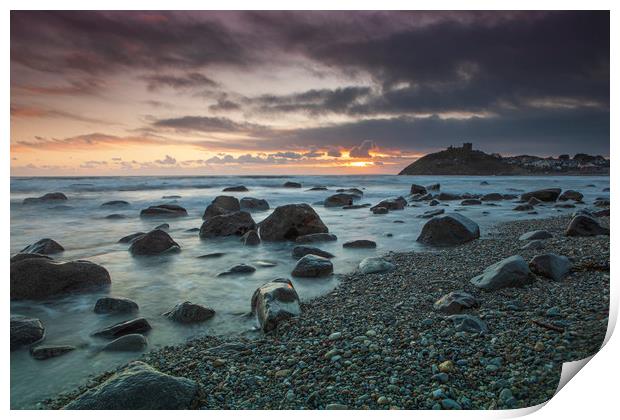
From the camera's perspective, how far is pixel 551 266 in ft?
11.6

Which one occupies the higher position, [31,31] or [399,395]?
[31,31]

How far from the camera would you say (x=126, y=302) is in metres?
3.62

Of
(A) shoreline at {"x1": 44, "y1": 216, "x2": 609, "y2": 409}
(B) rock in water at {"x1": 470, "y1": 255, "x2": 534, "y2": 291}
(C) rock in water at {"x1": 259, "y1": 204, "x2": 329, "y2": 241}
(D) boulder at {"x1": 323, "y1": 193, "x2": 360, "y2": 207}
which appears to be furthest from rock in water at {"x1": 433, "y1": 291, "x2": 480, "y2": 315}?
(D) boulder at {"x1": 323, "y1": 193, "x2": 360, "y2": 207}

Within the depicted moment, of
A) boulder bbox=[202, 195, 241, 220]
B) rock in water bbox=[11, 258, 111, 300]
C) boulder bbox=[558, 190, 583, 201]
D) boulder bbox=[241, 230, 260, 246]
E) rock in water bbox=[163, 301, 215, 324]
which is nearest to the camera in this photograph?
rock in water bbox=[163, 301, 215, 324]

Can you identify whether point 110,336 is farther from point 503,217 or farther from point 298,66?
point 503,217

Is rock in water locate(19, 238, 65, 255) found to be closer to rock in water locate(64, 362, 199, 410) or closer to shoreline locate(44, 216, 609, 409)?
shoreline locate(44, 216, 609, 409)

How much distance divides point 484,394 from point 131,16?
13.3ft

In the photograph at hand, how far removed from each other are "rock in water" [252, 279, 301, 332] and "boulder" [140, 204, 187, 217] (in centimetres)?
737

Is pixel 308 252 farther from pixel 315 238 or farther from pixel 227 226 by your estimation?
Result: pixel 227 226

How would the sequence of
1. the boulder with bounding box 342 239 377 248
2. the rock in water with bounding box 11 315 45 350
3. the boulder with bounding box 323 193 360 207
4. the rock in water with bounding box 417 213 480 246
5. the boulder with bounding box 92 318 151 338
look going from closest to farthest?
the rock in water with bounding box 11 315 45 350
the boulder with bounding box 92 318 151 338
the rock in water with bounding box 417 213 480 246
the boulder with bounding box 342 239 377 248
the boulder with bounding box 323 193 360 207

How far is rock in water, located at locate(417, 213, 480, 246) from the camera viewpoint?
6.00 meters

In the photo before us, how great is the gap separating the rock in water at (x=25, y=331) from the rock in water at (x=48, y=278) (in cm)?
87

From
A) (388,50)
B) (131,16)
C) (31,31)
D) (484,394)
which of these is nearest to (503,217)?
(388,50)

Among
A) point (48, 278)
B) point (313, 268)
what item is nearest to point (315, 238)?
point (313, 268)
